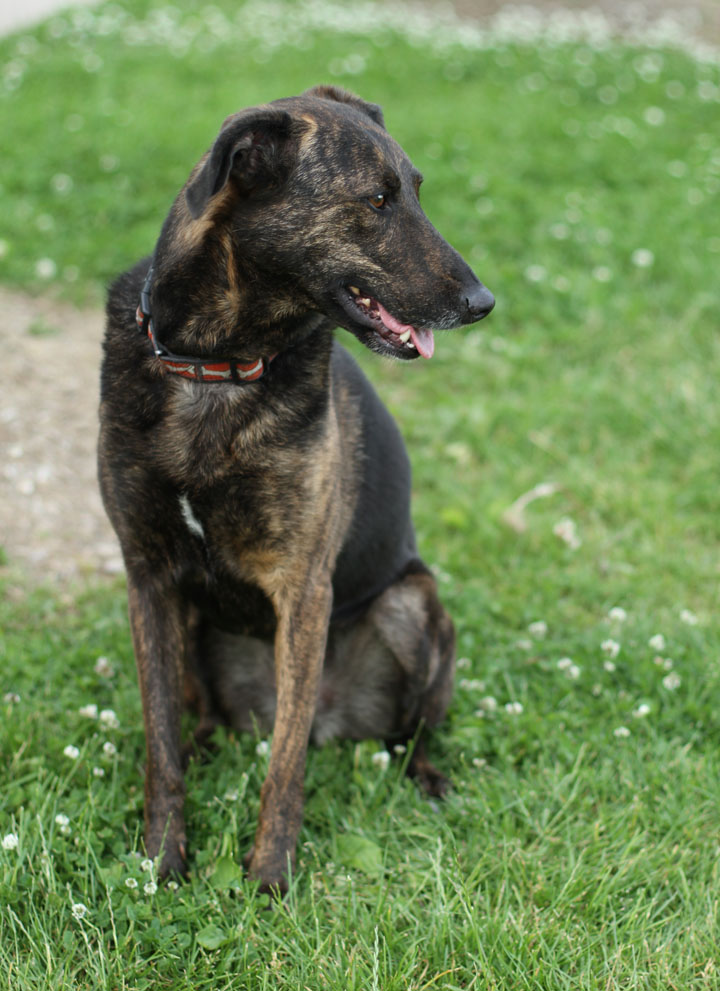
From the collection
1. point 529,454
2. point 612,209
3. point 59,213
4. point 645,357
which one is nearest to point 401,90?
point 612,209

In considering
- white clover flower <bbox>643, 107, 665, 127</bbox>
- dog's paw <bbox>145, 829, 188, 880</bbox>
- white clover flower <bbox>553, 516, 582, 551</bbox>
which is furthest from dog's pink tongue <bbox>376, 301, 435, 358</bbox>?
white clover flower <bbox>643, 107, 665, 127</bbox>

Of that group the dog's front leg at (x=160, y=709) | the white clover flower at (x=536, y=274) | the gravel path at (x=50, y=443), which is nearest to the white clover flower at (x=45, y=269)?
the gravel path at (x=50, y=443)

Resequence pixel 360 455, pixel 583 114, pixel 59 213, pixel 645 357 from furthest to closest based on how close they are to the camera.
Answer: pixel 583 114, pixel 59 213, pixel 645 357, pixel 360 455

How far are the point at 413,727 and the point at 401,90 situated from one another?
24.8ft

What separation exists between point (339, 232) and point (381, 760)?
5.45ft

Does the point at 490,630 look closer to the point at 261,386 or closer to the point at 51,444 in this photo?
the point at 261,386

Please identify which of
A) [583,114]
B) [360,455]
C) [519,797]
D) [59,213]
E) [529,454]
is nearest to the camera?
[519,797]

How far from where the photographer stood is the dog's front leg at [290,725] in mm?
2619

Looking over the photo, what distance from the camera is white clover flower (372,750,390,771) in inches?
121

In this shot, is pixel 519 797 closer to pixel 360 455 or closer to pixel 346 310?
pixel 360 455

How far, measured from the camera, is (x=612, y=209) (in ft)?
23.2

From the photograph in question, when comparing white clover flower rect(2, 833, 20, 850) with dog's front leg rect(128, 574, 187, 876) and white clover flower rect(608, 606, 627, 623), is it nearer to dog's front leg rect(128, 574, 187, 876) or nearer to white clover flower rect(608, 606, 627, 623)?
dog's front leg rect(128, 574, 187, 876)

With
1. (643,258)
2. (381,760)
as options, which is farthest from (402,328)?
(643,258)

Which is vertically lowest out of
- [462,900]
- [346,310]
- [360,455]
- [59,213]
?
[59,213]
